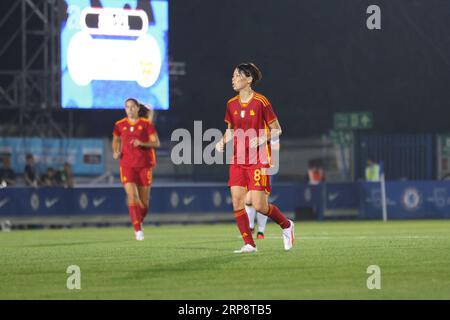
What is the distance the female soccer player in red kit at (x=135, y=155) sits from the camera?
19.4 meters

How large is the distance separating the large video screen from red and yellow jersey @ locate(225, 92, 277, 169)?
16.9 metres

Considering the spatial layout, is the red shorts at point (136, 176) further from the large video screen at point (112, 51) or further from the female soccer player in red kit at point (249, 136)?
the large video screen at point (112, 51)

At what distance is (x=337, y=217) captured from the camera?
3400cm

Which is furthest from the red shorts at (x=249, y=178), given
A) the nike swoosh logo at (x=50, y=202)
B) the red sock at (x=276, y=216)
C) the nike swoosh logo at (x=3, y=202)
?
the nike swoosh logo at (x=50, y=202)

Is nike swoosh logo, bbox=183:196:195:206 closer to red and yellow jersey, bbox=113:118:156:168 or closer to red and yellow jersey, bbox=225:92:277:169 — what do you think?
red and yellow jersey, bbox=113:118:156:168

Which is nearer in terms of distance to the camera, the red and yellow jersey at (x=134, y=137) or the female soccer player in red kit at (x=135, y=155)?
the female soccer player in red kit at (x=135, y=155)

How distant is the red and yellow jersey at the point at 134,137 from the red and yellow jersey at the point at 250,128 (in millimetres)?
4988

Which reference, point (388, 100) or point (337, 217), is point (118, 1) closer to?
Answer: point (337, 217)

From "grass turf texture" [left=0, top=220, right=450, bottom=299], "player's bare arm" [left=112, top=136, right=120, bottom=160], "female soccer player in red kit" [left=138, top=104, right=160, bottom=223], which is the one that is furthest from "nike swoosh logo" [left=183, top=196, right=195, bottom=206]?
"grass turf texture" [left=0, top=220, right=450, bottom=299]

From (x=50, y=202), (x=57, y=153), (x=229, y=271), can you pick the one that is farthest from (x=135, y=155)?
(x=57, y=153)

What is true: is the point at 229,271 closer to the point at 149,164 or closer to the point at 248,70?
the point at 248,70

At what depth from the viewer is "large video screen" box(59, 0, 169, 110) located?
103ft
